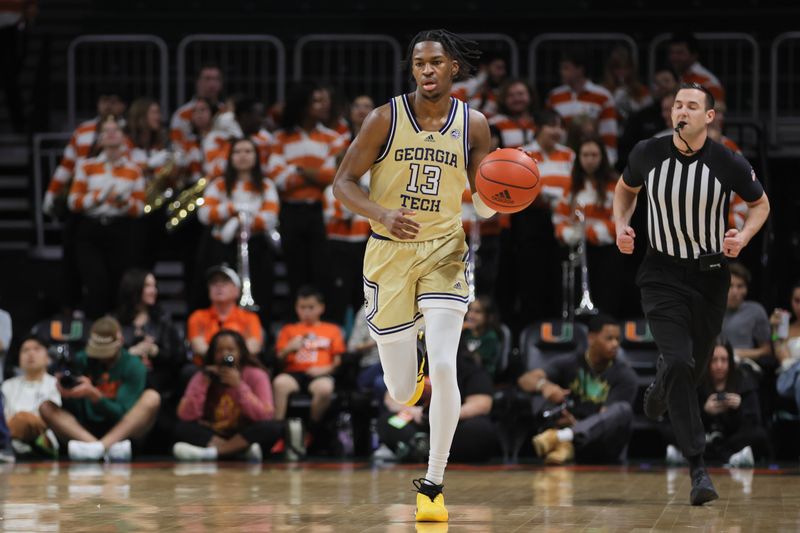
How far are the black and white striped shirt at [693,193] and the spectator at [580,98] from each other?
5.57 metres

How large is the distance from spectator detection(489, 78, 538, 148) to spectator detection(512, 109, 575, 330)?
0.65ft

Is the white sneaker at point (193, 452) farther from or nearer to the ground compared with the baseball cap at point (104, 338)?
nearer to the ground

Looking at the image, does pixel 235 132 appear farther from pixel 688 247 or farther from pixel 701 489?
pixel 701 489

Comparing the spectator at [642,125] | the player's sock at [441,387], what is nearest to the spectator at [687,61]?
the spectator at [642,125]

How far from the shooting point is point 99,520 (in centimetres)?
704

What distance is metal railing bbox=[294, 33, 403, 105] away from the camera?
15812 millimetres

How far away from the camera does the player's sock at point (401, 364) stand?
7320 millimetres

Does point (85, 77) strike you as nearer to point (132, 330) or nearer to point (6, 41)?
point (6, 41)

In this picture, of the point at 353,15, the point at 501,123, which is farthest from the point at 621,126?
the point at 353,15

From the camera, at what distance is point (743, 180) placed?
7828 mm

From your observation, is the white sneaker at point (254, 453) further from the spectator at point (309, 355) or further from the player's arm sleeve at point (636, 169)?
the player's arm sleeve at point (636, 169)

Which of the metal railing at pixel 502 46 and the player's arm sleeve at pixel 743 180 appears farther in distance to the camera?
the metal railing at pixel 502 46

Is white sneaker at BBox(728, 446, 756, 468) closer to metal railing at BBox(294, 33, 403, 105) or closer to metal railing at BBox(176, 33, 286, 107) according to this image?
metal railing at BBox(294, 33, 403, 105)

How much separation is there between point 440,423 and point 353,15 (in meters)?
11.1
